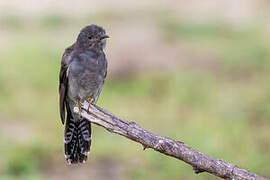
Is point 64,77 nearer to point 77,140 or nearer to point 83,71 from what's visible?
point 83,71

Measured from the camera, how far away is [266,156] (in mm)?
10211

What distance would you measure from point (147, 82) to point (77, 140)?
5946mm

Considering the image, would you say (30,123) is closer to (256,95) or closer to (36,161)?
(36,161)

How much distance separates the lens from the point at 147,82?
1366 centimetres

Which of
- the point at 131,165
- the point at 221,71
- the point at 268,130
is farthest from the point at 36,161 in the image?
the point at 221,71

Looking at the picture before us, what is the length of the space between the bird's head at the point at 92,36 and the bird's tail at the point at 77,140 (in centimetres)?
89

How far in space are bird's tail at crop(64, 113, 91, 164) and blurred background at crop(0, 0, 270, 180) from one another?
79.5 inches

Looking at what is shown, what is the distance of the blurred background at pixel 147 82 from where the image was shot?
408 inches

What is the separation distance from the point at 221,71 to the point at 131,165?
4.88 m

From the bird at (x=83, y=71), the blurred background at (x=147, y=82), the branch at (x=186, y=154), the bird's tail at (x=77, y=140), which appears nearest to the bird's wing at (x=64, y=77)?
the bird at (x=83, y=71)

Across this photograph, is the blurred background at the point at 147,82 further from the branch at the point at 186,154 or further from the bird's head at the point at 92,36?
the branch at the point at 186,154

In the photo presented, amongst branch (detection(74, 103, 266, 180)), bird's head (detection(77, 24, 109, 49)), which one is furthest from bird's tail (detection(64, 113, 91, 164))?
branch (detection(74, 103, 266, 180))

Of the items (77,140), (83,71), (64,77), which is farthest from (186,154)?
(64,77)

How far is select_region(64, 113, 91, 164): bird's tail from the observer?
7.63 meters
